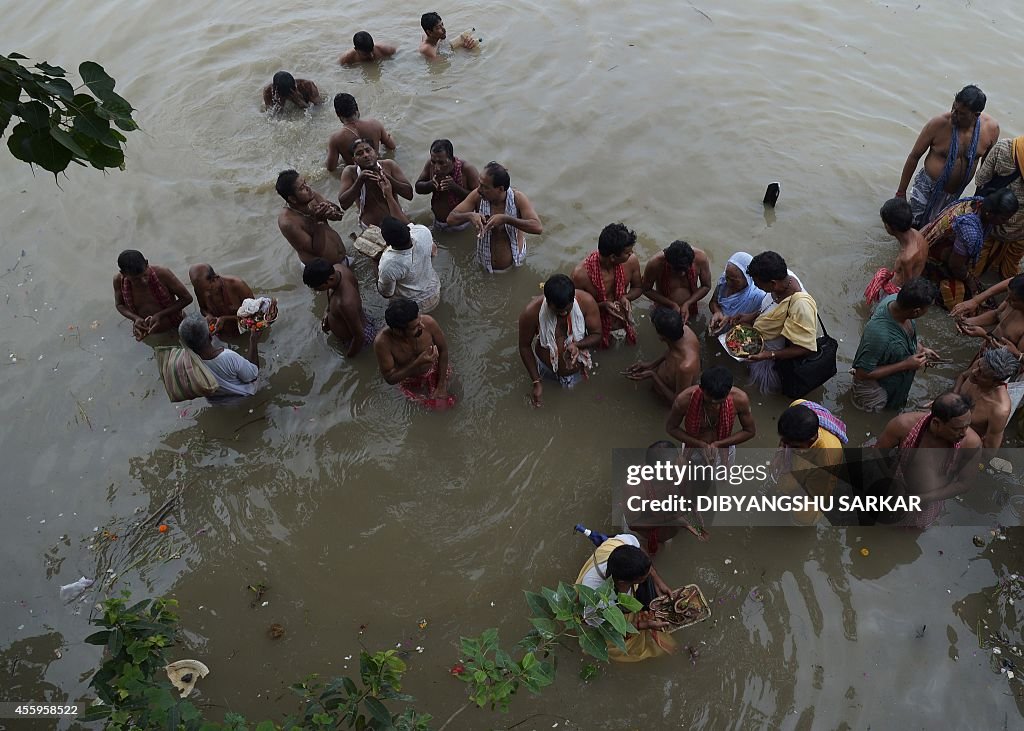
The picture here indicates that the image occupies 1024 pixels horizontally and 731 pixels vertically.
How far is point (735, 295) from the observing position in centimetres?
596

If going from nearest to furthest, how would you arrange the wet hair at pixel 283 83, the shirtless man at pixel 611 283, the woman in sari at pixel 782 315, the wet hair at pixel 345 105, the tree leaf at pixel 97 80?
the tree leaf at pixel 97 80
the woman in sari at pixel 782 315
the shirtless man at pixel 611 283
the wet hair at pixel 345 105
the wet hair at pixel 283 83

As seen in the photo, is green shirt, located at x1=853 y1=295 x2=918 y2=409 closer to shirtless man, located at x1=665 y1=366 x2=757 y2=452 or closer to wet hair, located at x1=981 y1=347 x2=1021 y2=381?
wet hair, located at x1=981 y1=347 x2=1021 y2=381

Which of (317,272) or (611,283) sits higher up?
(317,272)

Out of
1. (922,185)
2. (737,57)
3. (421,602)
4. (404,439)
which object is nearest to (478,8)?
(737,57)

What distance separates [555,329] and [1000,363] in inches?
120

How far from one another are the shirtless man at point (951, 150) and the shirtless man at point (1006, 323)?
5.61 ft

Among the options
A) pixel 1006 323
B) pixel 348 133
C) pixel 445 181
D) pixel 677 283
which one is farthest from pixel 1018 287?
pixel 348 133

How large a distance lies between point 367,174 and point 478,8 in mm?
5572

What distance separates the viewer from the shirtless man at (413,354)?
527 centimetres

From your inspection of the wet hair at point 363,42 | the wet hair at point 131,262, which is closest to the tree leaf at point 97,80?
the wet hair at point 131,262

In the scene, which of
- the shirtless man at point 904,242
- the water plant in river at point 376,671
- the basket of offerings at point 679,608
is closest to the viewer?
the water plant in river at point 376,671

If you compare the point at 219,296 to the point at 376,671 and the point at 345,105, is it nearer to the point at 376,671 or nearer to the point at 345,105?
the point at 345,105

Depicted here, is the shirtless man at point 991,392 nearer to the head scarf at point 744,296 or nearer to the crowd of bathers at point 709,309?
the crowd of bathers at point 709,309

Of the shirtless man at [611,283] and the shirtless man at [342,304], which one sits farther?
the shirtless man at [611,283]
